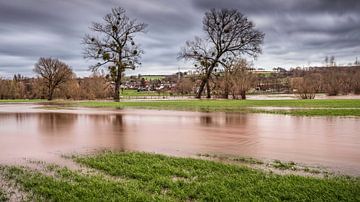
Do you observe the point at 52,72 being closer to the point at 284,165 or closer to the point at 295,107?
the point at 295,107

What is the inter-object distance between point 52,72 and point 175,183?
72899 mm

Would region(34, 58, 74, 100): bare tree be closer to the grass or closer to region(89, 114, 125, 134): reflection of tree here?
the grass

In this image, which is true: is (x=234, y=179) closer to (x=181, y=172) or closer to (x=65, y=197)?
(x=181, y=172)

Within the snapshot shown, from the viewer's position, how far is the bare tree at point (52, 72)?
235ft

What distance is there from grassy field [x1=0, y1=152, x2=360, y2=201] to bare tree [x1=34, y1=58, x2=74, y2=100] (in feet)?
226

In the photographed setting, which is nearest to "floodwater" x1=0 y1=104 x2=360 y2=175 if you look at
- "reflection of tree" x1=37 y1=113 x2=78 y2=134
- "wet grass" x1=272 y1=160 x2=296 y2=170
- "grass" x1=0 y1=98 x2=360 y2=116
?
"reflection of tree" x1=37 y1=113 x2=78 y2=134

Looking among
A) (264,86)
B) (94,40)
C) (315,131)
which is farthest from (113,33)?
(264,86)

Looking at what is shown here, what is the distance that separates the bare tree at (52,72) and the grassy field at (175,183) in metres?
68.8

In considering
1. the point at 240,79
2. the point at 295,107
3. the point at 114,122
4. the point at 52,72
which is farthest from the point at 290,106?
the point at 52,72

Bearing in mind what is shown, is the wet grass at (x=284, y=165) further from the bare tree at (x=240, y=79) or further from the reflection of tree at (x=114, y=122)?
the bare tree at (x=240, y=79)

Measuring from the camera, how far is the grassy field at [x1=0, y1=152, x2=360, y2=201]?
5.38 meters

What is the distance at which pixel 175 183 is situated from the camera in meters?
6.09

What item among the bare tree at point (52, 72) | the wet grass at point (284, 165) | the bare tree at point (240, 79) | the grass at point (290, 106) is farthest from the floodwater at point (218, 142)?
the bare tree at point (52, 72)

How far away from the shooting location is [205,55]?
137ft
